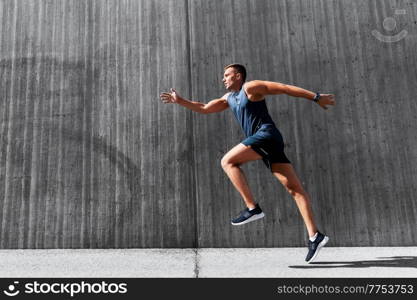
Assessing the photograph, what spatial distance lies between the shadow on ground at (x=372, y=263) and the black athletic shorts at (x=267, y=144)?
1.24 meters

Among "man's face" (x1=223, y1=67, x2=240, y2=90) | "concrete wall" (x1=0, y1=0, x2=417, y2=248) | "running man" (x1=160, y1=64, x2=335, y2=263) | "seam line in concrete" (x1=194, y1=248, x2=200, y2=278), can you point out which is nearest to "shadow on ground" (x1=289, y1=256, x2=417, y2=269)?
"running man" (x1=160, y1=64, x2=335, y2=263)

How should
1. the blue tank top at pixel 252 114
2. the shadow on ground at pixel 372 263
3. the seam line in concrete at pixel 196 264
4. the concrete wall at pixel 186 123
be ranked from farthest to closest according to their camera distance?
the concrete wall at pixel 186 123 → the blue tank top at pixel 252 114 → the shadow on ground at pixel 372 263 → the seam line in concrete at pixel 196 264

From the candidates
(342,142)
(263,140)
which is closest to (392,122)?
(342,142)

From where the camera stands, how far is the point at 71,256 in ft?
13.6

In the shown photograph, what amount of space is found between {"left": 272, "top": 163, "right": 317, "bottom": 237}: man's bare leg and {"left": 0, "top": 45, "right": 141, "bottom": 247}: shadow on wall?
79.8 inches

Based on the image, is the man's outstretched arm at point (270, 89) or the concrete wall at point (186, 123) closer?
the man's outstretched arm at point (270, 89)

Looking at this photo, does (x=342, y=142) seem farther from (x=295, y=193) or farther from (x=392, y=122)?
(x=295, y=193)

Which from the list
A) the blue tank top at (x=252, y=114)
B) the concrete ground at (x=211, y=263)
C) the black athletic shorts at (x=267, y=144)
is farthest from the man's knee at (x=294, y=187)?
the concrete ground at (x=211, y=263)

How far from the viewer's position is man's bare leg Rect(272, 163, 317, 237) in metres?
3.76

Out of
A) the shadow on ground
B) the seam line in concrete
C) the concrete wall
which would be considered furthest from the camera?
the concrete wall

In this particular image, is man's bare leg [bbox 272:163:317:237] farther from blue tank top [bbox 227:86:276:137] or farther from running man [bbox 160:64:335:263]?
blue tank top [bbox 227:86:276:137]

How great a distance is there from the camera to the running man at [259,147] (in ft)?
12.2

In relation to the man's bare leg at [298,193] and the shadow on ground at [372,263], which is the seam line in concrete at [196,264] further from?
A: the man's bare leg at [298,193]

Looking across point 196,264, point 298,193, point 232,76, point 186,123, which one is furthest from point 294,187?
point 186,123
